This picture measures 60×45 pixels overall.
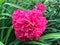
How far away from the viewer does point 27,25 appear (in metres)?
2.68

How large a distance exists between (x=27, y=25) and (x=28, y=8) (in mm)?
745

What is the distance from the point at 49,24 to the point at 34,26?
65 cm

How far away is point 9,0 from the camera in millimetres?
3443

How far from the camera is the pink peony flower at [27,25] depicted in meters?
2.69

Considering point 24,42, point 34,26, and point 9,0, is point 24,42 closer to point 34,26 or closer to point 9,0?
point 34,26

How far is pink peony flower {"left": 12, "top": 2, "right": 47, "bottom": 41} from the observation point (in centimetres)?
269

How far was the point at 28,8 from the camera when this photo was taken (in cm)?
338

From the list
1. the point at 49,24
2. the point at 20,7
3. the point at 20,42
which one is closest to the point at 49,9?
the point at 49,24

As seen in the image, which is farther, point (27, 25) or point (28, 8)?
point (28, 8)

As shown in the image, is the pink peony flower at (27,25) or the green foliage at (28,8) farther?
the green foliage at (28,8)

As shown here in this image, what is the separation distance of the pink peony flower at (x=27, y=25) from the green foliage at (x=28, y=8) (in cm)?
15

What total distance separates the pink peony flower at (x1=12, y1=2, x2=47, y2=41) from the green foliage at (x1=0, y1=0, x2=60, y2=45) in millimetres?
150

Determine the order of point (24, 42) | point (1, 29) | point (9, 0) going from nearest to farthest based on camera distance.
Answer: point (24, 42), point (1, 29), point (9, 0)

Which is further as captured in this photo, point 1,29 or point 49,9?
point 49,9
